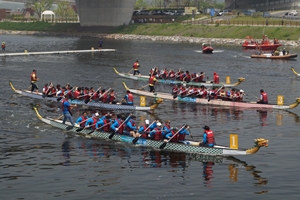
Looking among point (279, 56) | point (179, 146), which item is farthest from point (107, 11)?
point (179, 146)

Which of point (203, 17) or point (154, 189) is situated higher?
point (203, 17)

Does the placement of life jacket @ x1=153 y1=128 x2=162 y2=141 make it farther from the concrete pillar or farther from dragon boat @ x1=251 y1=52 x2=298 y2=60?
the concrete pillar

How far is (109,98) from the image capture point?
48062 millimetres

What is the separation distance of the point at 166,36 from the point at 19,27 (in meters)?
61.8

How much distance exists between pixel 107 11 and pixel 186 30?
2588 centimetres

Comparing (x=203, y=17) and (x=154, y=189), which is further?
(x=203, y=17)

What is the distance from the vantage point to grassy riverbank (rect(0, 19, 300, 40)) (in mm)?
115438

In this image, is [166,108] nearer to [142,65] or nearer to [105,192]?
[105,192]

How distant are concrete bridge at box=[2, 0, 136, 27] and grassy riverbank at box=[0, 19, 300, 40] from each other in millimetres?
2162

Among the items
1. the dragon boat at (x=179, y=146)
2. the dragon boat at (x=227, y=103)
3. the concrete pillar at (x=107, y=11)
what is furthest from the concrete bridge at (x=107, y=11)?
the dragon boat at (x=179, y=146)

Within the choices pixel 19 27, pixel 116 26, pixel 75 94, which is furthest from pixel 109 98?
pixel 19 27

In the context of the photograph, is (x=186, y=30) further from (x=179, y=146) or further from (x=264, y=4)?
(x=179, y=146)

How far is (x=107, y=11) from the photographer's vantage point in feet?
489

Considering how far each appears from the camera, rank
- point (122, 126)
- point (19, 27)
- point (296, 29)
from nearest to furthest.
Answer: point (122, 126)
point (296, 29)
point (19, 27)
